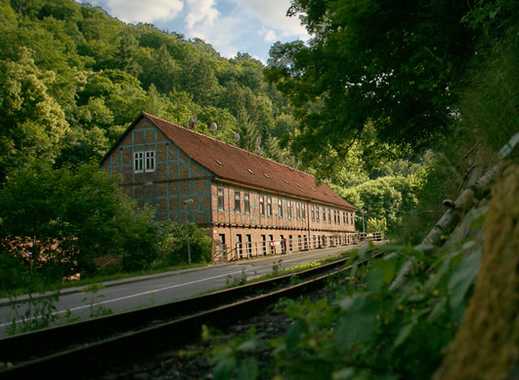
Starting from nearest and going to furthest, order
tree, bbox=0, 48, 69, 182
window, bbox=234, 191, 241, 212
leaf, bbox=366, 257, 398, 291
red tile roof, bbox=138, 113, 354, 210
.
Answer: leaf, bbox=366, 257, 398, 291 → red tile roof, bbox=138, 113, 354, 210 → window, bbox=234, 191, 241, 212 → tree, bbox=0, 48, 69, 182

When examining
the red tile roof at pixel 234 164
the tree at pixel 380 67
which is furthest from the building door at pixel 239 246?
the tree at pixel 380 67

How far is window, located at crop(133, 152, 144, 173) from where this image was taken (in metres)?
39.2

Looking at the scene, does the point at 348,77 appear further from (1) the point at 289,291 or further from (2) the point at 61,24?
(2) the point at 61,24

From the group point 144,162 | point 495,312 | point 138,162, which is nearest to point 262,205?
point 144,162

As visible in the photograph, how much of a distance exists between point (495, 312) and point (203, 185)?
117 ft

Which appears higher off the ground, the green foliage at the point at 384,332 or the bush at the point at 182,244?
the bush at the point at 182,244

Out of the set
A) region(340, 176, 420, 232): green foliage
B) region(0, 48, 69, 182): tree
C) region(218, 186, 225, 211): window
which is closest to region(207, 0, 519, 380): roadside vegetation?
region(218, 186, 225, 211): window

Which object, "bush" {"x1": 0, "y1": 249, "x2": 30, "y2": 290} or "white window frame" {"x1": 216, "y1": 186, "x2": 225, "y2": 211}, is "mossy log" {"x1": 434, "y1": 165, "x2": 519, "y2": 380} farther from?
"white window frame" {"x1": 216, "y1": 186, "x2": 225, "y2": 211}

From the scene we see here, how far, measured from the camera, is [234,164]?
1735 inches

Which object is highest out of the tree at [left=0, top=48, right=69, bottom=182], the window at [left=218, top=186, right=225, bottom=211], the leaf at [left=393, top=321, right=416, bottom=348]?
the tree at [left=0, top=48, right=69, bottom=182]

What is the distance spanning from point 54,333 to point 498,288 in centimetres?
553

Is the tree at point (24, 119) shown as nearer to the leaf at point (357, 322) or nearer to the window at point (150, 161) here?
the window at point (150, 161)

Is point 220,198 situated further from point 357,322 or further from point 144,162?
point 357,322

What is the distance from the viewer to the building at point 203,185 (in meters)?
37.2
